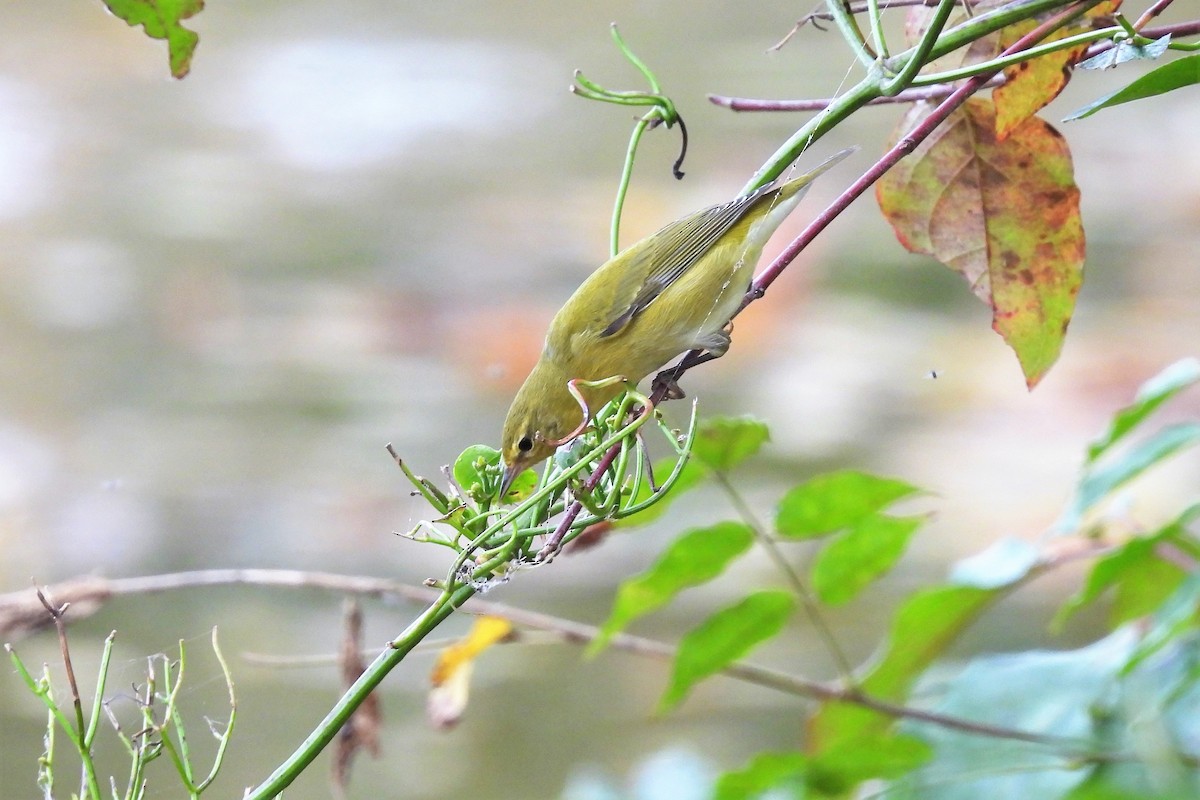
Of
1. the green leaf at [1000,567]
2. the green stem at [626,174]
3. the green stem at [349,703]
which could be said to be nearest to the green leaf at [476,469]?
the green stem at [349,703]

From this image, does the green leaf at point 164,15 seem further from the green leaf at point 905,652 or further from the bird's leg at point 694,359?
the green leaf at point 905,652

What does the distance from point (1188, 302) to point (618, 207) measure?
14.0 feet

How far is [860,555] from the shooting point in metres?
1.58

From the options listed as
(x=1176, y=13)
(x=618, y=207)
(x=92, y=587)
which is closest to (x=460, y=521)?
(x=618, y=207)

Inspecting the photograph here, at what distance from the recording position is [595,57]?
6074 mm

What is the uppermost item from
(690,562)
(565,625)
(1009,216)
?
(1009,216)

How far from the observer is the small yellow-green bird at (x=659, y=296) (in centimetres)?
177

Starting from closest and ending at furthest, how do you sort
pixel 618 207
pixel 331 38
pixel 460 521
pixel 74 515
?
pixel 460 521 → pixel 618 207 → pixel 74 515 → pixel 331 38

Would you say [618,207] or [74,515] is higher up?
[618,207]

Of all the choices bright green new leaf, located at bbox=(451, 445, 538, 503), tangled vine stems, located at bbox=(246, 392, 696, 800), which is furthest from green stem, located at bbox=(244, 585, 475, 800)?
bright green new leaf, located at bbox=(451, 445, 538, 503)

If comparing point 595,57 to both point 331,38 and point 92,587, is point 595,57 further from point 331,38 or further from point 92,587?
point 92,587

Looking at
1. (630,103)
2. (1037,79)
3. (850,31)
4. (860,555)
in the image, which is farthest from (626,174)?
(860,555)

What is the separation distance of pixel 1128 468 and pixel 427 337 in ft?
12.8

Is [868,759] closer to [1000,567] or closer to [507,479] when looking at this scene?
[1000,567]
